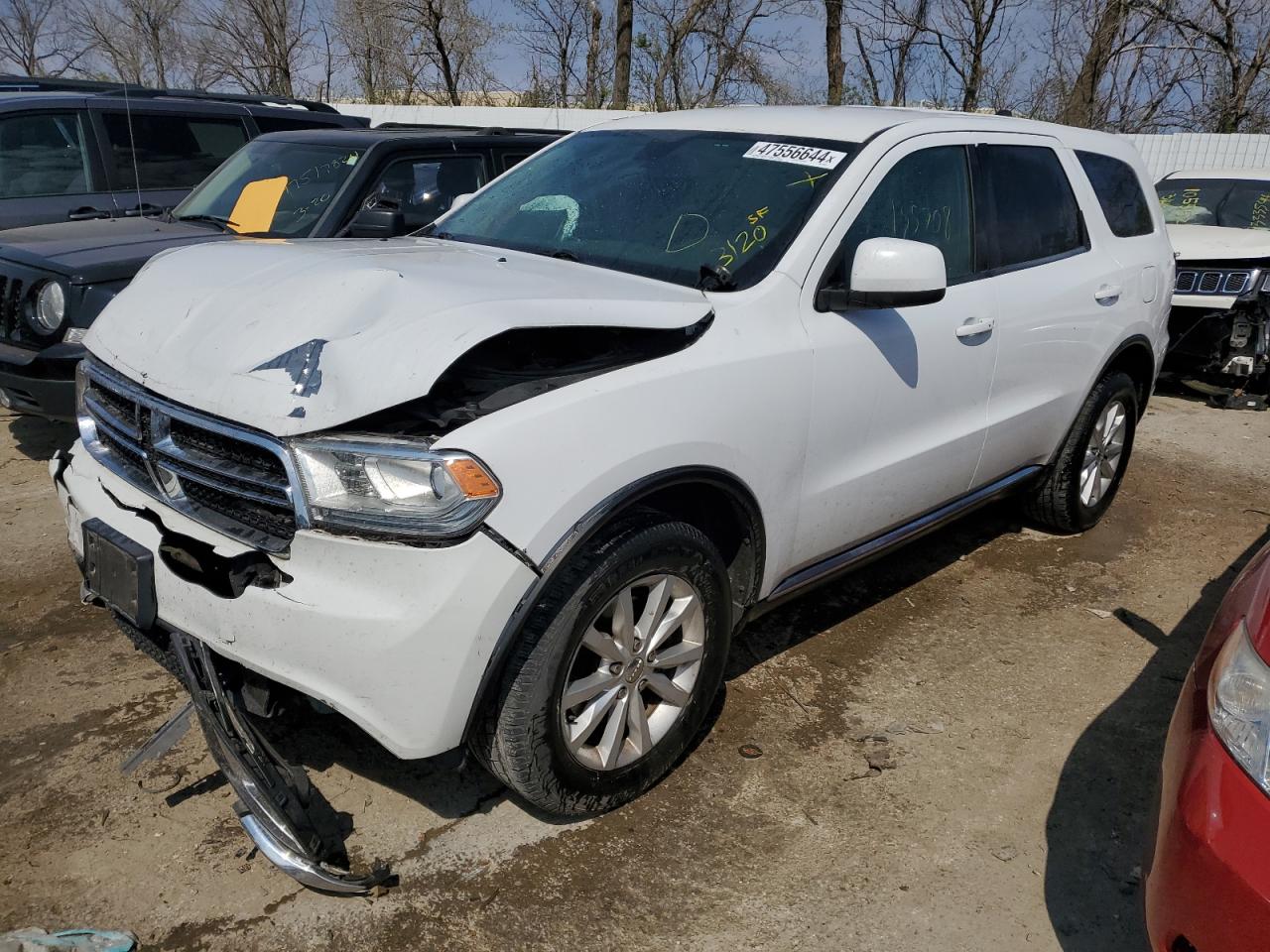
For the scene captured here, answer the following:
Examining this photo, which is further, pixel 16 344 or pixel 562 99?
pixel 562 99

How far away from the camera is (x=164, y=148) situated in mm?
7598

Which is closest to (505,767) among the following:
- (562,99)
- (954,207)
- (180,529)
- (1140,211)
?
(180,529)

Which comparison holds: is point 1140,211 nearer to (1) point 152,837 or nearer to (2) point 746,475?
(2) point 746,475

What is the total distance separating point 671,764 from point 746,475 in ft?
2.87

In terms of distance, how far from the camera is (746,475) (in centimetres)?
292

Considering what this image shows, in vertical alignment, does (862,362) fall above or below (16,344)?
above

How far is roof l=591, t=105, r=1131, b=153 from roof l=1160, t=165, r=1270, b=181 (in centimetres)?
638

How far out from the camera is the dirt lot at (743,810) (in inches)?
101

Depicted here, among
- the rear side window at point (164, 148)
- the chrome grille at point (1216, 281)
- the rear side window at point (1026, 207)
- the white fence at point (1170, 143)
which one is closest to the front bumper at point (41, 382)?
the rear side window at point (164, 148)

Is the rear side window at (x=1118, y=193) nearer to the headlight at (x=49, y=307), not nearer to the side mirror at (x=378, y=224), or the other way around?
the side mirror at (x=378, y=224)

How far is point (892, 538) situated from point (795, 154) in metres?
1.36

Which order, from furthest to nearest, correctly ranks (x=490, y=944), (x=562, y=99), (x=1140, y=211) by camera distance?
(x=562, y=99) → (x=1140, y=211) → (x=490, y=944)

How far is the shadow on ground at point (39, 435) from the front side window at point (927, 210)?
14.7 feet

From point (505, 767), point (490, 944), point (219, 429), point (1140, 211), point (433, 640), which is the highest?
point (1140, 211)
